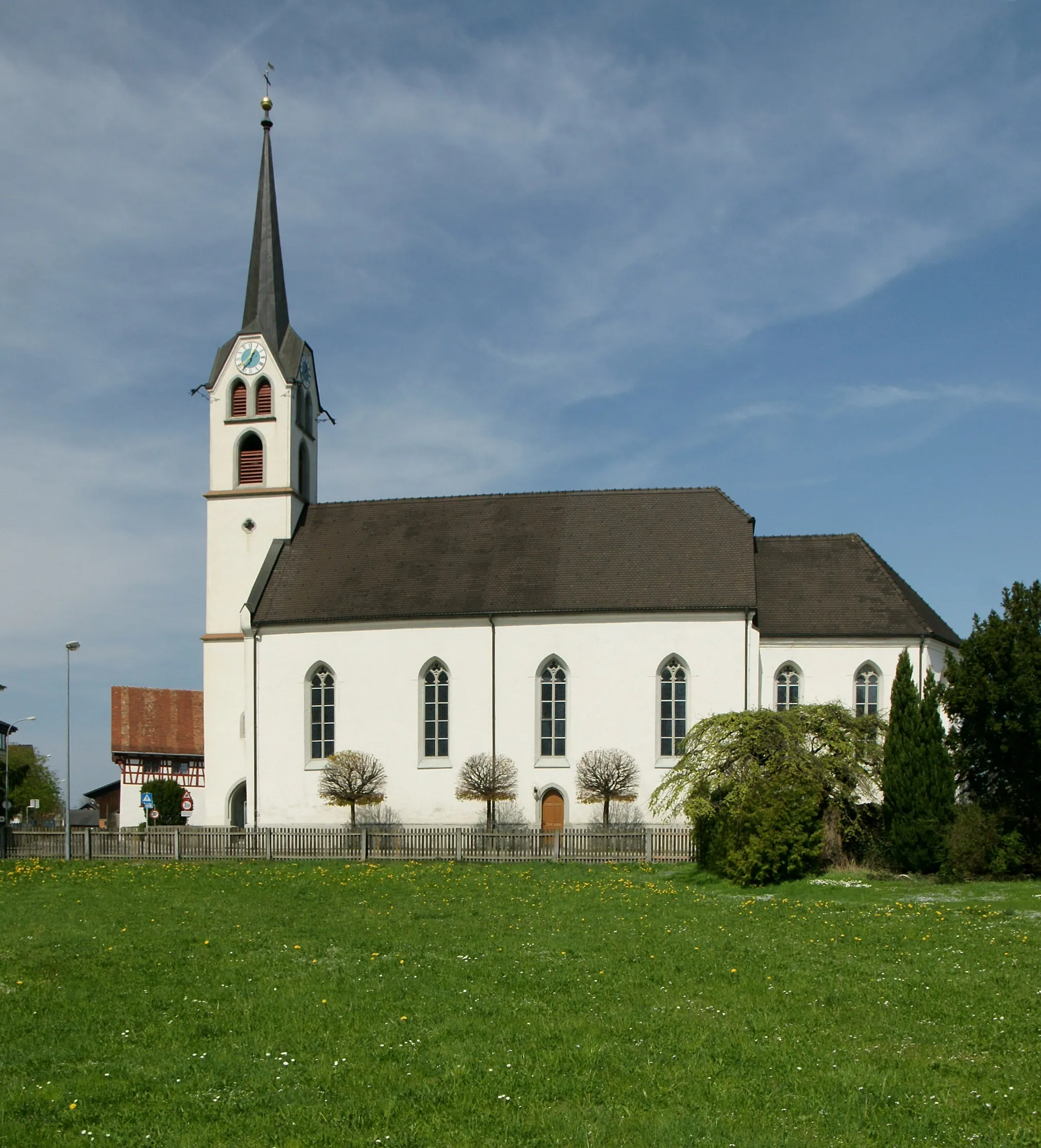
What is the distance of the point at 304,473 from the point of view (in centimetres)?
4475

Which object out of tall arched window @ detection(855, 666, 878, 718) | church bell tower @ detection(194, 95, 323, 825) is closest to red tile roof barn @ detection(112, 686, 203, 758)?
church bell tower @ detection(194, 95, 323, 825)

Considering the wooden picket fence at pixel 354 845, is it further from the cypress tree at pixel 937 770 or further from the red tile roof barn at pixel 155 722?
the red tile roof barn at pixel 155 722

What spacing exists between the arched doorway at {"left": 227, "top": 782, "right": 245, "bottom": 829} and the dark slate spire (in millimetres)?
17045

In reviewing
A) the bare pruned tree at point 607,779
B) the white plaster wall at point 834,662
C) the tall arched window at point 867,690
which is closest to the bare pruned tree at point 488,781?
the bare pruned tree at point 607,779

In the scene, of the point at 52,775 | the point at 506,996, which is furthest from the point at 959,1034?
the point at 52,775

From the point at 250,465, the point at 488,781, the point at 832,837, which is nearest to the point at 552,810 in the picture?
the point at 488,781

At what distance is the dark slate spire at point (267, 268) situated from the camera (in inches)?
1761

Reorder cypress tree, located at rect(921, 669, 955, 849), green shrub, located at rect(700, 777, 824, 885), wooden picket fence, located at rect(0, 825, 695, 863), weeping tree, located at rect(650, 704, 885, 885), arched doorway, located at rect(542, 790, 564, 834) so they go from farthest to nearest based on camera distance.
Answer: arched doorway, located at rect(542, 790, 564, 834), wooden picket fence, located at rect(0, 825, 695, 863), cypress tree, located at rect(921, 669, 955, 849), weeping tree, located at rect(650, 704, 885, 885), green shrub, located at rect(700, 777, 824, 885)

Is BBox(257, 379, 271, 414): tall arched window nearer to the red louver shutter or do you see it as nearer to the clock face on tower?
the clock face on tower

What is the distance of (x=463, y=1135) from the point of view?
7531 mm

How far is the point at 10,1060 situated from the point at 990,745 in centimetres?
2051

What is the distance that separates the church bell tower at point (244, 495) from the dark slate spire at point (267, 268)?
0.08 metres

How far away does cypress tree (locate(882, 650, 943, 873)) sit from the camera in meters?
23.9

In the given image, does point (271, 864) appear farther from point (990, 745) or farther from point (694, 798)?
point (990, 745)
